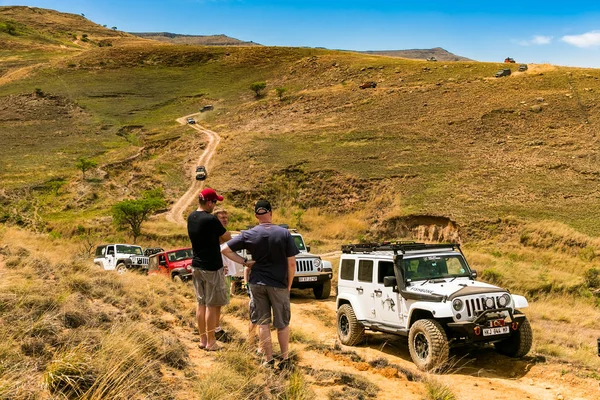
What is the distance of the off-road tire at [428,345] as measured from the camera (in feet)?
27.3

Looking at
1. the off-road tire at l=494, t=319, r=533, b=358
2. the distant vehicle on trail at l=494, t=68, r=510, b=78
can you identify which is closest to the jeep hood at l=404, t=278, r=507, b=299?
the off-road tire at l=494, t=319, r=533, b=358

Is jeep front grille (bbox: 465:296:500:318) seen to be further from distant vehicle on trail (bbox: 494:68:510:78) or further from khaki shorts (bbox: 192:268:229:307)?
distant vehicle on trail (bbox: 494:68:510:78)

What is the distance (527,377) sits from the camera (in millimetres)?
8352

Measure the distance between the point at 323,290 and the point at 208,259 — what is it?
1040cm

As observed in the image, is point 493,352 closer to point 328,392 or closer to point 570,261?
point 328,392

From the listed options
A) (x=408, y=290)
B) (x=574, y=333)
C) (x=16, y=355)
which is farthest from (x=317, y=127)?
(x=16, y=355)

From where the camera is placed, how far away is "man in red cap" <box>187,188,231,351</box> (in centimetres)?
724

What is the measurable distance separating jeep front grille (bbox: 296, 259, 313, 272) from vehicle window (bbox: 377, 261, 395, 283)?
6610 millimetres

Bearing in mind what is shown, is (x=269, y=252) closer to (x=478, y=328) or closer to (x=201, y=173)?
(x=478, y=328)

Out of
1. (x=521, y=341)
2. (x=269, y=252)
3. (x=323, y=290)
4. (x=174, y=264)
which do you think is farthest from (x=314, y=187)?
(x=269, y=252)

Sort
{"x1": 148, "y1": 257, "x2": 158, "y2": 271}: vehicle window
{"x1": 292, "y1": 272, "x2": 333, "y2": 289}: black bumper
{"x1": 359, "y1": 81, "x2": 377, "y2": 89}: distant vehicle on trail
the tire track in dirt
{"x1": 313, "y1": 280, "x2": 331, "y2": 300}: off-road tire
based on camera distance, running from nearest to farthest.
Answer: {"x1": 292, "y1": 272, "x2": 333, "y2": 289}: black bumper
{"x1": 313, "y1": 280, "x2": 331, "y2": 300}: off-road tire
{"x1": 148, "y1": 257, "x2": 158, "y2": 271}: vehicle window
the tire track in dirt
{"x1": 359, "y1": 81, "x2": 377, "y2": 89}: distant vehicle on trail

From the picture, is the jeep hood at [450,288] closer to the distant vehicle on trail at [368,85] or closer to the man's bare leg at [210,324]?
the man's bare leg at [210,324]

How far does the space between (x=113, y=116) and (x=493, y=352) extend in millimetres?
72694

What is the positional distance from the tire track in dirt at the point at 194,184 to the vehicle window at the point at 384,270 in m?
30.0
